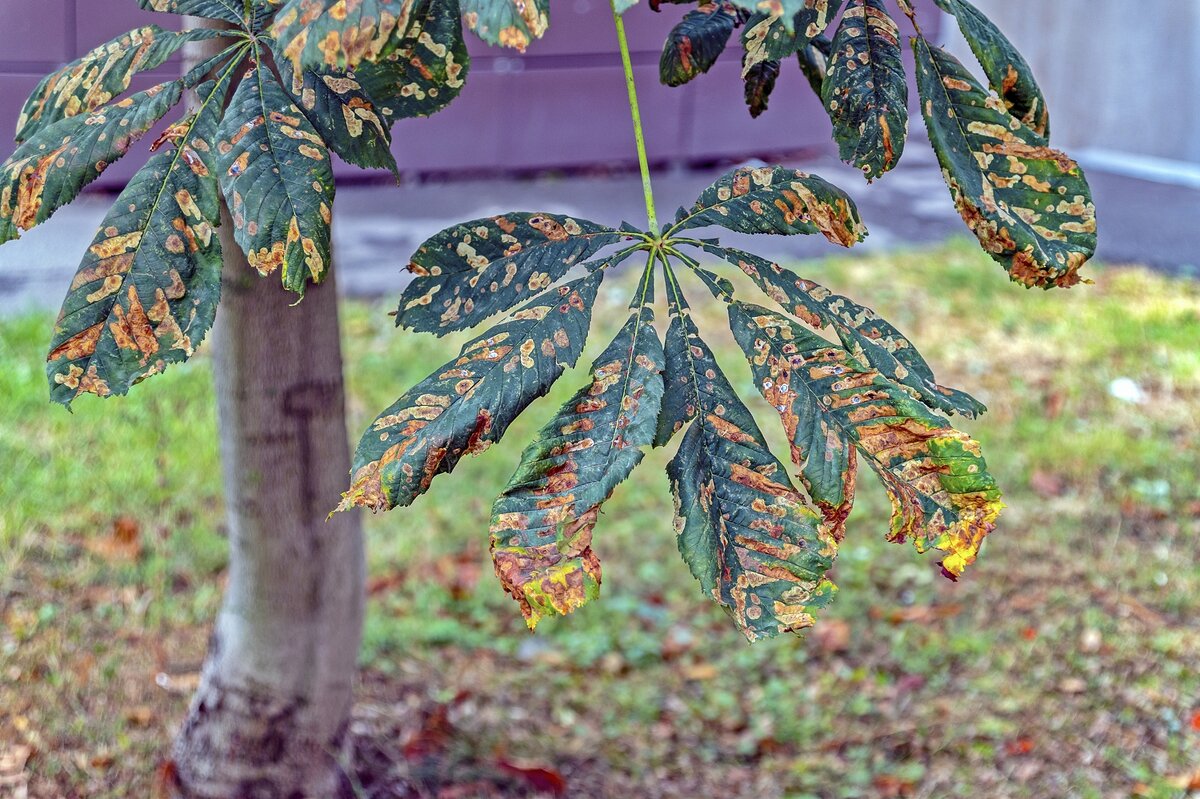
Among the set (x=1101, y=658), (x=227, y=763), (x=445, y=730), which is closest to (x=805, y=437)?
(x=227, y=763)

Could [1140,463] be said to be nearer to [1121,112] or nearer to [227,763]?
[227,763]

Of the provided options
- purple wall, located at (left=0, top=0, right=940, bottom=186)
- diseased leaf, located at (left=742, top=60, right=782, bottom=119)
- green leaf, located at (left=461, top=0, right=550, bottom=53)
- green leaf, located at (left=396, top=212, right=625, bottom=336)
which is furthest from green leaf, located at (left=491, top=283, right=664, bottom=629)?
purple wall, located at (left=0, top=0, right=940, bottom=186)

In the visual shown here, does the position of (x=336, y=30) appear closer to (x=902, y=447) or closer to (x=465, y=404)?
(x=465, y=404)

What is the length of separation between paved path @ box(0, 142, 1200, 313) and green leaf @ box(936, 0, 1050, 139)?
3753mm

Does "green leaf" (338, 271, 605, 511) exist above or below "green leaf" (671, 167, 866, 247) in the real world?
below

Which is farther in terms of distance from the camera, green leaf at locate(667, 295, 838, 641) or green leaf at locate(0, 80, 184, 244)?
green leaf at locate(0, 80, 184, 244)

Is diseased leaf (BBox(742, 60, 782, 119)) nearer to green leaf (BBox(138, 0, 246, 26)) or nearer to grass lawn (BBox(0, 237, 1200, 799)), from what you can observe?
green leaf (BBox(138, 0, 246, 26))

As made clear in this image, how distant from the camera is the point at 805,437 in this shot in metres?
0.91

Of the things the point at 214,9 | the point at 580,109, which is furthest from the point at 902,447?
the point at 580,109

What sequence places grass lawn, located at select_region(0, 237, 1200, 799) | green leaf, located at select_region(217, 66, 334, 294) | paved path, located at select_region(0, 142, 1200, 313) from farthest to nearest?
paved path, located at select_region(0, 142, 1200, 313), grass lawn, located at select_region(0, 237, 1200, 799), green leaf, located at select_region(217, 66, 334, 294)

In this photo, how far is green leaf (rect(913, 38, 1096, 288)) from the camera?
970 millimetres

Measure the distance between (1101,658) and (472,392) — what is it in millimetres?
2238

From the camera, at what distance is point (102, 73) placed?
106 cm

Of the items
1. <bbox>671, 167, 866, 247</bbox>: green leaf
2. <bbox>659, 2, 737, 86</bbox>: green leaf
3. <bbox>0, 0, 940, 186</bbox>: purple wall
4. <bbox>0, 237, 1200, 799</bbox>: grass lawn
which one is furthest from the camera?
<bbox>0, 0, 940, 186</bbox>: purple wall
